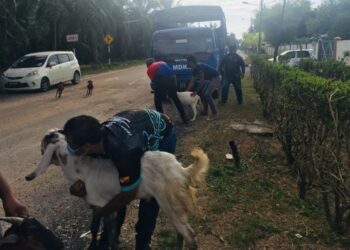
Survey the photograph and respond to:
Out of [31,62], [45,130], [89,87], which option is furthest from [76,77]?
[45,130]

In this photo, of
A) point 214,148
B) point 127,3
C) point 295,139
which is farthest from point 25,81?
point 127,3

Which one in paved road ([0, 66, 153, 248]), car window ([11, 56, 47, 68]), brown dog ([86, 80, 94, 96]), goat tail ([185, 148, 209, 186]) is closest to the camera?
goat tail ([185, 148, 209, 186])

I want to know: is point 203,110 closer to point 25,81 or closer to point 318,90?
point 318,90

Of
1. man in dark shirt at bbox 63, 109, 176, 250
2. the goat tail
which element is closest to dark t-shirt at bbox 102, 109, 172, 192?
man in dark shirt at bbox 63, 109, 176, 250

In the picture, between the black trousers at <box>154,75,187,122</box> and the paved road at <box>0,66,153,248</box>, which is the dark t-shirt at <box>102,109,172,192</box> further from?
the black trousers at <box>154,75,187,122</box>

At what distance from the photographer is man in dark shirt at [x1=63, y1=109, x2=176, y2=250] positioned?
286 centimetres

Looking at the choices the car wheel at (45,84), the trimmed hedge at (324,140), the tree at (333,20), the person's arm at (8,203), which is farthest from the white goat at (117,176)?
the tree at (333,20)

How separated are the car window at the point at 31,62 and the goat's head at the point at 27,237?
1704cm

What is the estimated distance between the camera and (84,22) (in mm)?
33969

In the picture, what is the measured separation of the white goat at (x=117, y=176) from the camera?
10.3ft

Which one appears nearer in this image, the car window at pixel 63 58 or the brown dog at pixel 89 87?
the brown dog at pixel 89 87

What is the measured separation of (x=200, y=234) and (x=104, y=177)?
161 centimetres

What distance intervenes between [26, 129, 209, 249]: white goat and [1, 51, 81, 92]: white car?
15.3 m

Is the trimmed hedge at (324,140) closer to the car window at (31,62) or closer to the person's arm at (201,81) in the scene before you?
the person's arm at (201,81)
